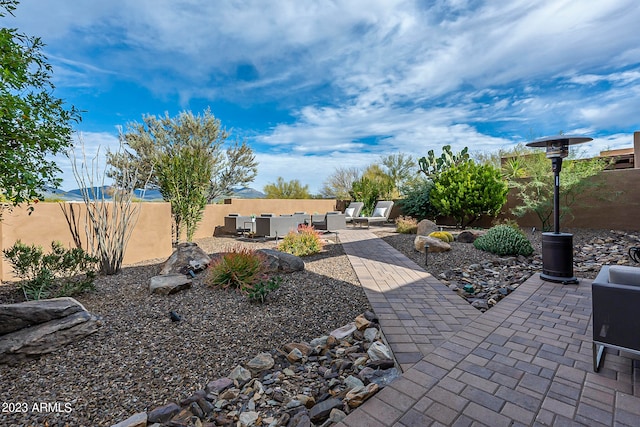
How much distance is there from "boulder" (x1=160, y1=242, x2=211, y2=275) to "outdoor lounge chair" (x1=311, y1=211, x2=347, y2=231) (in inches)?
241

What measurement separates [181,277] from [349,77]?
7786 millimetres

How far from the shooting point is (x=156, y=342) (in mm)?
2416

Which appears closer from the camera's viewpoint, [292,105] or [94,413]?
[94,413]

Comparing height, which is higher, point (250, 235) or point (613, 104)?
point (613, 104)

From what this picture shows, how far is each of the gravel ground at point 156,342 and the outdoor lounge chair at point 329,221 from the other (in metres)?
6.44

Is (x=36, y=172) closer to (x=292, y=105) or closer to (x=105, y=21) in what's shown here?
(x=105, y=21)

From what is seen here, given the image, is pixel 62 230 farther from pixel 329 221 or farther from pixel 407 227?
pixel 407 227

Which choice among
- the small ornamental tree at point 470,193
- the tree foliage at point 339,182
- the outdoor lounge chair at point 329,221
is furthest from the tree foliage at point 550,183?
the tree foliage at point 339,182

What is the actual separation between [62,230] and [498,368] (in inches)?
267

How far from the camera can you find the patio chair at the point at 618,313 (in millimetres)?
1877

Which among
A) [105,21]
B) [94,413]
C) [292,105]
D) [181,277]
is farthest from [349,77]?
[94,413]

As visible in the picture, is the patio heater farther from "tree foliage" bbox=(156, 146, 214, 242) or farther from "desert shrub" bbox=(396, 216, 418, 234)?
"tree foliage" bbox=(156, 146, 214, 242)

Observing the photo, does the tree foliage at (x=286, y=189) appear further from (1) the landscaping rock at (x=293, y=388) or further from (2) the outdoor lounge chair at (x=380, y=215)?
(1) the landscaping rock at (x=293, y=388)

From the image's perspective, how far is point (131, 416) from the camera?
1652mm
